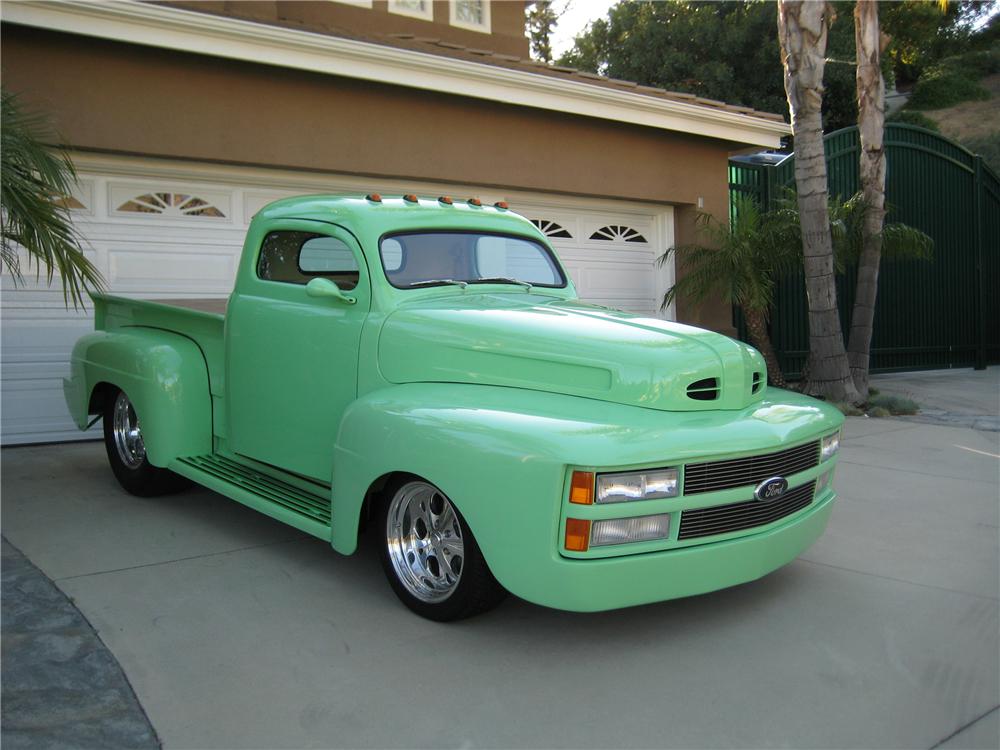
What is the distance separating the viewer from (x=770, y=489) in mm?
3762

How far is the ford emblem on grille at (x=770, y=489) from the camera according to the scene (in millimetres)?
3715

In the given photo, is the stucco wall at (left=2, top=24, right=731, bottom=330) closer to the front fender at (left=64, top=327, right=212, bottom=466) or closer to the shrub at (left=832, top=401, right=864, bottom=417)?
the shrub at (left=832, top=401, right=864, bottom=417)

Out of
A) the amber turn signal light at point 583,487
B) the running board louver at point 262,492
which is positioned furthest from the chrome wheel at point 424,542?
the amber turn signal light at point 583,487

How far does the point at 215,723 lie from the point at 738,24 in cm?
3097

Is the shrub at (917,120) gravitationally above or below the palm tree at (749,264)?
above

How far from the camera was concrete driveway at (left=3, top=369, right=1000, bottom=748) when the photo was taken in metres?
3.05

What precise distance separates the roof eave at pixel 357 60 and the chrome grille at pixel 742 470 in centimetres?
604

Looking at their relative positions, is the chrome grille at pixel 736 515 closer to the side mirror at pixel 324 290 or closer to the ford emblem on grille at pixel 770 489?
the ford emblem on grille at pixel 770 489

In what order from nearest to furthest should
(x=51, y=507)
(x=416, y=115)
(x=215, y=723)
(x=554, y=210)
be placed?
(x=215, y=723)
(x=51, y=507)
(x=416, y=115)
(x=554, y=210)

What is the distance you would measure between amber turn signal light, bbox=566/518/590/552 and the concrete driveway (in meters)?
0.51

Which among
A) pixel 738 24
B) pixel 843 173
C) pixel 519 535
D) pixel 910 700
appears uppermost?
pixel 738 24

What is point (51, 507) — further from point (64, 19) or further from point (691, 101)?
point (691, 101)

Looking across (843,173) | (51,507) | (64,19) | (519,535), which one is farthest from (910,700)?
(843,173)

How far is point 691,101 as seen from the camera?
440 inches
